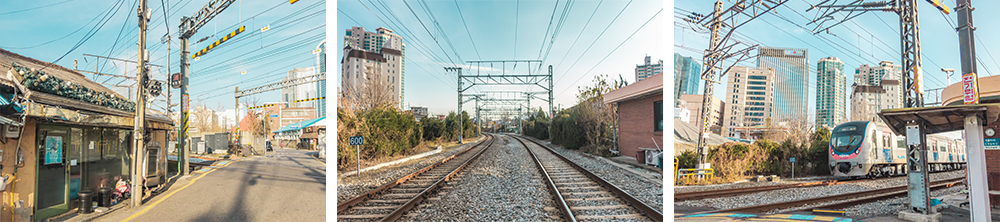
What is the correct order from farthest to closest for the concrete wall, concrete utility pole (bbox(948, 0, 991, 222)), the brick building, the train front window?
the train front window, the concrete wall, the brick building, concrete utility pole (bbox(948, 0, 991, 222))

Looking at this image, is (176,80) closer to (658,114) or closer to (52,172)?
(52,172)

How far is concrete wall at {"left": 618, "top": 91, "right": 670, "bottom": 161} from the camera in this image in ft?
26.0

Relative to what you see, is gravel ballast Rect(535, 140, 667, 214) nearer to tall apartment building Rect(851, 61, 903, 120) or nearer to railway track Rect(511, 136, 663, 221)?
railway track Rect(511, 136, 663, 221)

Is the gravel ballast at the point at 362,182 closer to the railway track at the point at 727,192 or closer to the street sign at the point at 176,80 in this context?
the street sign at the point at 176,80

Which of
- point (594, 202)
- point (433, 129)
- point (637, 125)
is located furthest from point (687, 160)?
point (433, 129)

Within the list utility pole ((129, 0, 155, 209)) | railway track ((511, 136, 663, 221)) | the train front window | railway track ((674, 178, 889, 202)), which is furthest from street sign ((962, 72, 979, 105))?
utility pole ((129, 0, 155, 209))

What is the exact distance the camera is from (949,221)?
16.9ft

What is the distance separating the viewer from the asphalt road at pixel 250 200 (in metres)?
4.71

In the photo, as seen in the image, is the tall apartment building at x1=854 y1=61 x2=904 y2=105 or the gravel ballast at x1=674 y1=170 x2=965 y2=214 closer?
the gravel ballast at x1=674 y1=170 x2=965 y2=214

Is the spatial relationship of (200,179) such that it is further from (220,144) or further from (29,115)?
(220,144)

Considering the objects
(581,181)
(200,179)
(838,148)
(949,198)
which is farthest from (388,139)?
(838,148)

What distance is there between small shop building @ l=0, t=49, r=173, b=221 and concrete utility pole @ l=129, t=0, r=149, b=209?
122 millimetres

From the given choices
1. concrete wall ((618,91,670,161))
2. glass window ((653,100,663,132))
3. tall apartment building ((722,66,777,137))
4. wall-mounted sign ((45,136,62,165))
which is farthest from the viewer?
tall apartment building ((722,66,777,137))

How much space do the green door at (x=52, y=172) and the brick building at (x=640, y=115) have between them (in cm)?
805
